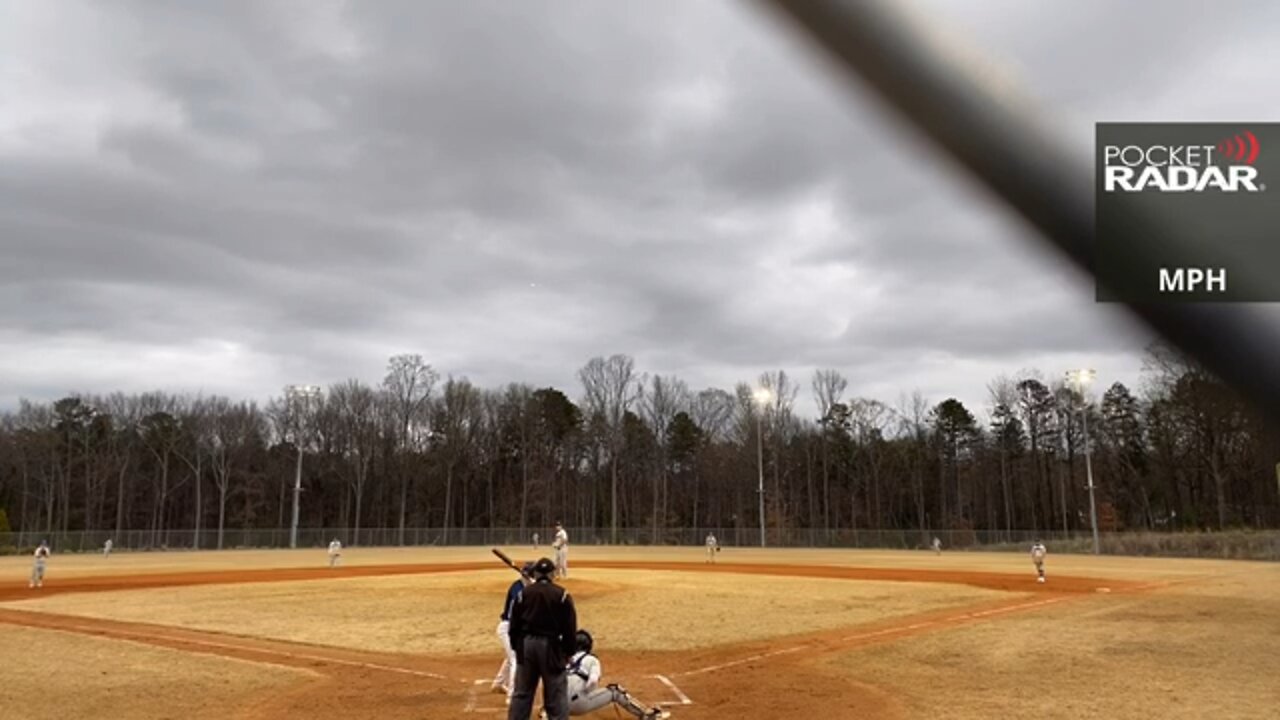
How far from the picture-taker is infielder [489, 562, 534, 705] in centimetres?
825

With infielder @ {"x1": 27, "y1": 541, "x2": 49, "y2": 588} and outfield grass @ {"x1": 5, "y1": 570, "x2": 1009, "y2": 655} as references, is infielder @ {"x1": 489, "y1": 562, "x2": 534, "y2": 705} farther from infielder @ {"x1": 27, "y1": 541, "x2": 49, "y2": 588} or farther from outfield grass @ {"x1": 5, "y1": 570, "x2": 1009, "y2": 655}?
infielder @ {"x1": 27, "y1": 541, "x2": 49, "y2": 588}

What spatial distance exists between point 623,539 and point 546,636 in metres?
69.3

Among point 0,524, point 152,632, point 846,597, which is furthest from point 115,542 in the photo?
point 846,597

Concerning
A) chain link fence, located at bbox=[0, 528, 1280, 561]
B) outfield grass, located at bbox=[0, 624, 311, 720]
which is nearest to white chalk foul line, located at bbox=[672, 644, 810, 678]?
outfield grass, located at bbox=[0, 624, 311, 720]

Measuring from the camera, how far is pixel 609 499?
93.6 metres

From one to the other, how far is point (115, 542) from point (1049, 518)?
8373 centimetres

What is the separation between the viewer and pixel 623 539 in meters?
75.8

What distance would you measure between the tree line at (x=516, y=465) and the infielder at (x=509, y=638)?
74.9 m

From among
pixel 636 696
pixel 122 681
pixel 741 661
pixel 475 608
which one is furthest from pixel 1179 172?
pixel 475 608

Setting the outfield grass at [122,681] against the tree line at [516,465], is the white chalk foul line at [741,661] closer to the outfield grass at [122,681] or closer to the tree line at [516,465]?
the outfield grass at [122,681]

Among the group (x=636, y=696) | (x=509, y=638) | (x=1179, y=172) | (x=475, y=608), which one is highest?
(x=1179, y=172)

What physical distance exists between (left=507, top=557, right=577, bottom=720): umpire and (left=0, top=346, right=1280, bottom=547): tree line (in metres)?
78.0

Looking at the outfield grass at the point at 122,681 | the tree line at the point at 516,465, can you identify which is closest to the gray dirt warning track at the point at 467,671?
the outfield grass at the point at 122,681

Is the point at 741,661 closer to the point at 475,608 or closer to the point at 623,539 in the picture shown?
the point at 475,608
